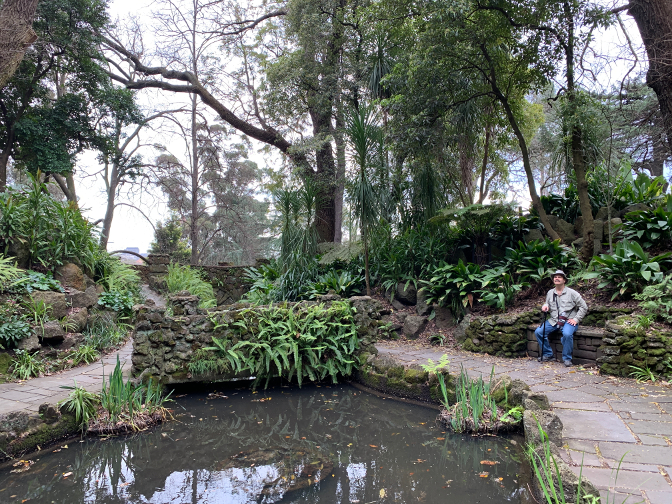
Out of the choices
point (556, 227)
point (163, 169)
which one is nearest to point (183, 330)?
point (556, 227)

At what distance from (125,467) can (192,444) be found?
524 millimetres

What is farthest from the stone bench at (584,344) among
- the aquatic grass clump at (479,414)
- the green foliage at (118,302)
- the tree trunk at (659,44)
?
the green foliage at (118,302)

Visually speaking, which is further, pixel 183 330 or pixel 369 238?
pixel 369 238

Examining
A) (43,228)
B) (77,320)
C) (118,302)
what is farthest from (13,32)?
(77,320)

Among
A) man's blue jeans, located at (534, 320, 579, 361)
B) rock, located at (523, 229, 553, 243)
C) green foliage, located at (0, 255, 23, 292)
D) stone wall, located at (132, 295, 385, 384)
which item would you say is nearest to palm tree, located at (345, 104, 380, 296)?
rock, located at (523, 229, 553, 243)

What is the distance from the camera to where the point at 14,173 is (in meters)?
20.5

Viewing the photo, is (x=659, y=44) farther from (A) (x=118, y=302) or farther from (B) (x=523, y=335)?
(A) (x=118, y=302)

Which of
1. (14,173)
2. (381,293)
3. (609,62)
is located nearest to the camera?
(609,62)

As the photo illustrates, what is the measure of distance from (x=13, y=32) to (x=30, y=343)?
6099 millimetres

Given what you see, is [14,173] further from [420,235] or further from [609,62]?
[609,62]

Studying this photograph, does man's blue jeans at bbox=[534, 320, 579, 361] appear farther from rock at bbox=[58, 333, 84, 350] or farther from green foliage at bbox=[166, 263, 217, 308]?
green foliage at bbox=[166, 263, 217, 308]

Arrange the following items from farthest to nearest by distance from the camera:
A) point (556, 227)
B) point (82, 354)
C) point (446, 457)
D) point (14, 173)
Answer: point (14, 173) < point (556, 227) < point (82, 354) < point (446, 457)

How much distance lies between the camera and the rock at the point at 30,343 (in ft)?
16.4

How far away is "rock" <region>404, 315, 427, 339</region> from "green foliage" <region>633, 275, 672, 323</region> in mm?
3077
